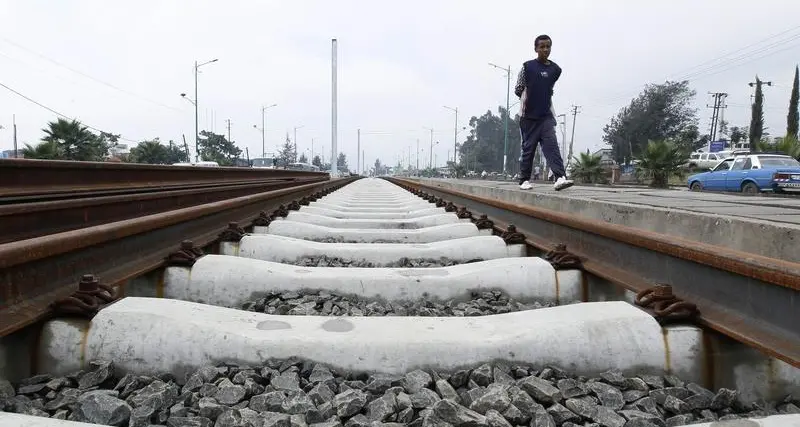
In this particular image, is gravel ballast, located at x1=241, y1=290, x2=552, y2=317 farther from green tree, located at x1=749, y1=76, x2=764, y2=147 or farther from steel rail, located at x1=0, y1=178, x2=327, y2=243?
green tree, located at x1=749, y1=76, x2=764, y2=147

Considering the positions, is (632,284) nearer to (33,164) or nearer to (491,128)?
(33,164)


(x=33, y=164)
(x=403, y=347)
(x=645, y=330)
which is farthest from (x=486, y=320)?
(x=33, y=164)

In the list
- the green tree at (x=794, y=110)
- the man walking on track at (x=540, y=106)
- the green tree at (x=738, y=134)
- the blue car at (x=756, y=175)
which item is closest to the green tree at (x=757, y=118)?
the green tree at (x=794, y=110)

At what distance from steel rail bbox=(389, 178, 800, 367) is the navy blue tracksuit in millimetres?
3483

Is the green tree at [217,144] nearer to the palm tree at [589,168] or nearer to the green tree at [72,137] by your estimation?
the green tree at [72,137]

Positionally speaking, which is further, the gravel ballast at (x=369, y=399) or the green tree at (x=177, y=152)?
the green tree at (x=177, y=152)

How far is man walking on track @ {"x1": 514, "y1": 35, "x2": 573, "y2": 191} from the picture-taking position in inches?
236

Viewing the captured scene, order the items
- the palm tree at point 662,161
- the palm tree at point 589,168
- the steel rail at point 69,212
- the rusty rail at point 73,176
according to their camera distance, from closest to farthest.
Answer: the steel rail at point 69,212
the rusty rail at point 73,176
the palm tree at point 662,161
the palm tree at point 589,168

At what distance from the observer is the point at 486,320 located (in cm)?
189

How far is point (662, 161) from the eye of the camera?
21.7 meters

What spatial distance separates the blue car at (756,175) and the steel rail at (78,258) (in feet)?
51.6

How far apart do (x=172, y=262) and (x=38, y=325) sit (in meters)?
0.83

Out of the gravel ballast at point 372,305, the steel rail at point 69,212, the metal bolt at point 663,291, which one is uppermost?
the steel rail at point 69,212

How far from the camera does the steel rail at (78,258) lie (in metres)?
1.64
